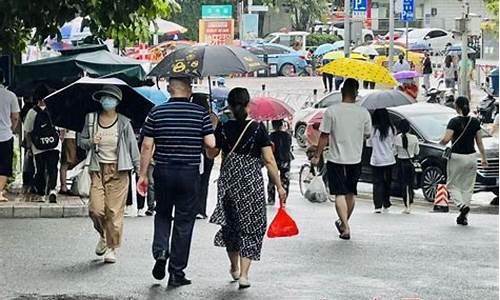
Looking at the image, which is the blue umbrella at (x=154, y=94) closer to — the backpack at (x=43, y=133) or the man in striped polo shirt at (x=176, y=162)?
the backpack at (x=43, y=133)

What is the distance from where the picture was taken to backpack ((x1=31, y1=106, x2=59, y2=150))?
14.7 metres

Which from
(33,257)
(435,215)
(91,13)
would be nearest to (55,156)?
(33,257)

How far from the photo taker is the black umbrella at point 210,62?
11.1 metres

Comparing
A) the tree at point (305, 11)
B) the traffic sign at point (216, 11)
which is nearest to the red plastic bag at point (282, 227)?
the traffic sign at point (216, 11)

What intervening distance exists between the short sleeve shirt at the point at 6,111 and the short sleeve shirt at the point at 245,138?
528 centimetres

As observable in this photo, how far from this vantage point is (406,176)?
53.2ft

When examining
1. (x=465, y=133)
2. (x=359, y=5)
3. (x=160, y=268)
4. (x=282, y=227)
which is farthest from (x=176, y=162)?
(x=359, y=5)

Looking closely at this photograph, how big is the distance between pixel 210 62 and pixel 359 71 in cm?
302

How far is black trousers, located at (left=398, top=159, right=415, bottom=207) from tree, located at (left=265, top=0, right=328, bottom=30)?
4361 cm

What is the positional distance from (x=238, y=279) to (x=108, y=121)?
6.54 feet

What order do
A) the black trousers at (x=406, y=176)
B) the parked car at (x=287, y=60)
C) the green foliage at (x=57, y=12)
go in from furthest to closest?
the parked car at (x=287, y=60) → the black trousers at (x=406, y=176) → the green foliage at (x=57, y=12)

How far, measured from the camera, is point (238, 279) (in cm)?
946

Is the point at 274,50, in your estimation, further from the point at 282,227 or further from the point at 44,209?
the point at 282,227

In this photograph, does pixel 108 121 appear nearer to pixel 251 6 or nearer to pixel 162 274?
pixel 162 274
